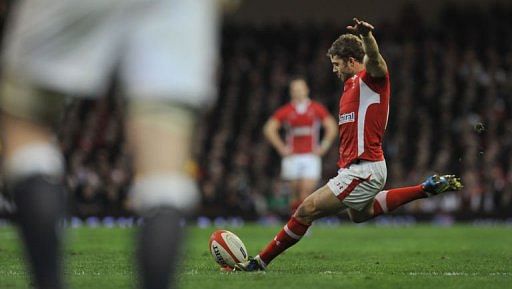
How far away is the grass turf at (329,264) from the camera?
626cm

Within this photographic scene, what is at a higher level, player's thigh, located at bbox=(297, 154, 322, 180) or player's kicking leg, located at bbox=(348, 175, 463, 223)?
player's kicking leg, located at bbox=(348, 175, 463, 223)

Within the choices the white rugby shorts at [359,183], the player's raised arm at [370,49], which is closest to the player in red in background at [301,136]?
the white rugby shorts at [359,183]

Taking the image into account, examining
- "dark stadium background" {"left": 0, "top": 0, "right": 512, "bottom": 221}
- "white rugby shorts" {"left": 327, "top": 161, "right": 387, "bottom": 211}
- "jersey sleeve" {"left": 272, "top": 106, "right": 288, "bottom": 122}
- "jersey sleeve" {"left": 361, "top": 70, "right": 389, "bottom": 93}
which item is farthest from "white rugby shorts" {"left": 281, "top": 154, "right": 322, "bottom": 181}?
"jersey sleeve" {"left": 361, "top": 70, "right": 389, "bottom": 93}

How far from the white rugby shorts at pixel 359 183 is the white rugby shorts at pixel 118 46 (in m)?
5.00

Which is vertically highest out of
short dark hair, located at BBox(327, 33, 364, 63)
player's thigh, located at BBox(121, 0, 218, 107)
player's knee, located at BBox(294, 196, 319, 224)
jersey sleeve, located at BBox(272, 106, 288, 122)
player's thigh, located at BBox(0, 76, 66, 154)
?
short dark hair, located at BBox(327, 33, 364, 63)

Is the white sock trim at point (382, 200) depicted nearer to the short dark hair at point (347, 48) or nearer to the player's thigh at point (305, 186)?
the short dark hair at point (347, 48)

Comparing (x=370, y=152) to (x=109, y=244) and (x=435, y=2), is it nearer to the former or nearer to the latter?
(x=109, y=244)

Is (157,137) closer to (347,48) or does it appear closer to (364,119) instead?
(364,119)

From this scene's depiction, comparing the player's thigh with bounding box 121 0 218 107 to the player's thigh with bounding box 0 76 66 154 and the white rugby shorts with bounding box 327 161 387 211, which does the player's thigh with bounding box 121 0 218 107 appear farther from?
the white rugby shorts with bounding box 327 161 387 211

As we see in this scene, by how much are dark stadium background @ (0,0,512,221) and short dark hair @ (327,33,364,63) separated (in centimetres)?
1218

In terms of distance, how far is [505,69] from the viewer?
992 inches

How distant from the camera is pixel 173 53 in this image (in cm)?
270

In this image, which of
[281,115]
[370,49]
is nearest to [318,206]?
[370,49]

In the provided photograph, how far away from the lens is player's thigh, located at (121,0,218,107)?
265 centimetres
